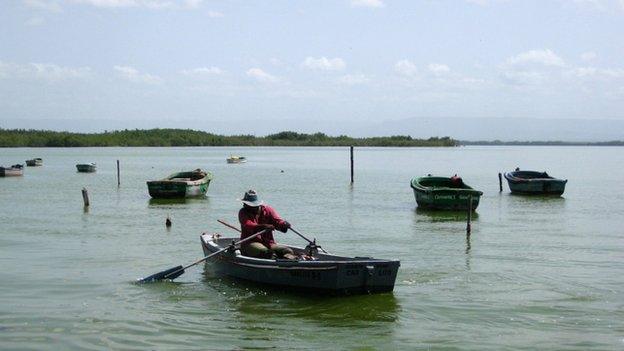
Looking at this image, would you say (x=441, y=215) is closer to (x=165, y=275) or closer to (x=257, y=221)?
(x=257, y=221)

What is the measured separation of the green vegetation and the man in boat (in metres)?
124

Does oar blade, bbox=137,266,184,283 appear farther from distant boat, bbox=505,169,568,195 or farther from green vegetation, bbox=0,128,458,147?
green vegetation, bbox=0,128,458,147

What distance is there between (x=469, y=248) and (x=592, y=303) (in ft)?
23.8

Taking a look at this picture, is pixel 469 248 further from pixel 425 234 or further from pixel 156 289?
pixel 156 289

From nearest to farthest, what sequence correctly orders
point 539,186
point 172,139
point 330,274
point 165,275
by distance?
point 330,274 < point 165,275 < point 539,186 < point 172,139

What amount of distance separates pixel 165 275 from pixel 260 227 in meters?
2.37

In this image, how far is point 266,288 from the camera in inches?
597

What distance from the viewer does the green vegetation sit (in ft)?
479

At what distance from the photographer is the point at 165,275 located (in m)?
16.4

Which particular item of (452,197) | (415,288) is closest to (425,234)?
(452,197)

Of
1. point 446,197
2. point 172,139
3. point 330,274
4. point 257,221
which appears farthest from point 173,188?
point 172,139

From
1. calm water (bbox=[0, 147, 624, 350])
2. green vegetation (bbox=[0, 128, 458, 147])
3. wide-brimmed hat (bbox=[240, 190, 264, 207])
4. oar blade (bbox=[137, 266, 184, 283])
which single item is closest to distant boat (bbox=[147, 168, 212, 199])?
calm water (bbox=[0, 147, 624, 350])

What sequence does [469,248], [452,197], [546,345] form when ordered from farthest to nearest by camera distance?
[452,197]
[469,248]
[546,345]

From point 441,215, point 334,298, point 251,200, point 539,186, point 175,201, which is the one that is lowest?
point 175,201
